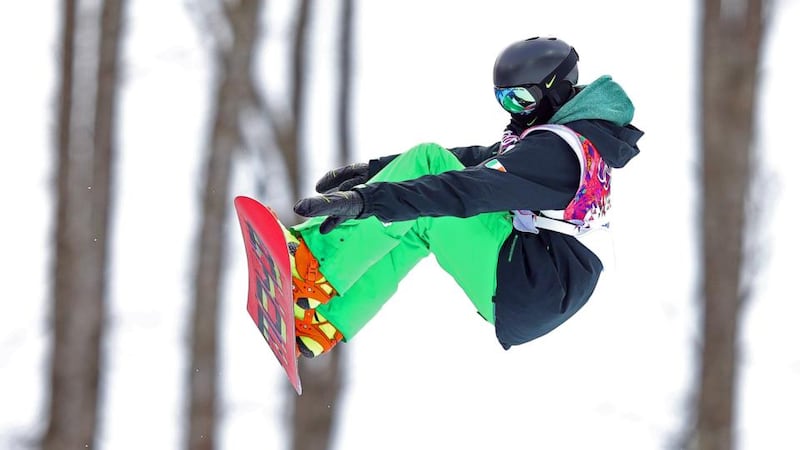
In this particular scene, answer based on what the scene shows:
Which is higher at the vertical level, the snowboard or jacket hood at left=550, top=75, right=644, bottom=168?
jacket hood at left=550, top=75, right=644, bottom=168

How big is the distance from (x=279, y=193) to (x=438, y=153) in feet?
12.1

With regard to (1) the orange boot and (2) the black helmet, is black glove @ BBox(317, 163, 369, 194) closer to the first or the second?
(1) the orange boot

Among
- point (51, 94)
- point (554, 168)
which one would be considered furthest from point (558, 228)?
point (51, 94)

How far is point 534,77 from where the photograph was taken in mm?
3633

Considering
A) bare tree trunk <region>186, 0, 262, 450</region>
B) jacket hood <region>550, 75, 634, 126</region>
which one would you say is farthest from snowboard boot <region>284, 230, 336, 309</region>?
bare tree trunk <region>186, 0, 262, 450</region>

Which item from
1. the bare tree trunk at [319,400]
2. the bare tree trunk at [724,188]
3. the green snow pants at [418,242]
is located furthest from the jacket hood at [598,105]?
the bare tree trunk at [319,400]

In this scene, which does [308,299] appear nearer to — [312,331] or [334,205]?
[312,331]

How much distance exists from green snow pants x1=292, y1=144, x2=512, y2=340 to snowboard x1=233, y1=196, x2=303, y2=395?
0.16 metres

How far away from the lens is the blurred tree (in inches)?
288

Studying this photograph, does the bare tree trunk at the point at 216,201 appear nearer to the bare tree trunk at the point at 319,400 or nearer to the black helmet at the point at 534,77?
the bare tree trunk at the point at 319,400

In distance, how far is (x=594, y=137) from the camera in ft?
11.6

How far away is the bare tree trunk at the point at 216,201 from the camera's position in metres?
7.42

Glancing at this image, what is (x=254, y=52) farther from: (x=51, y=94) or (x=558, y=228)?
(x=558, y=228)

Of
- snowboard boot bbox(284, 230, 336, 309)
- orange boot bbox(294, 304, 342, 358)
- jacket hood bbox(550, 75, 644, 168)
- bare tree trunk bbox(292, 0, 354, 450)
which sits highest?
jacket hood bbox(550, 75, 644, 168)
